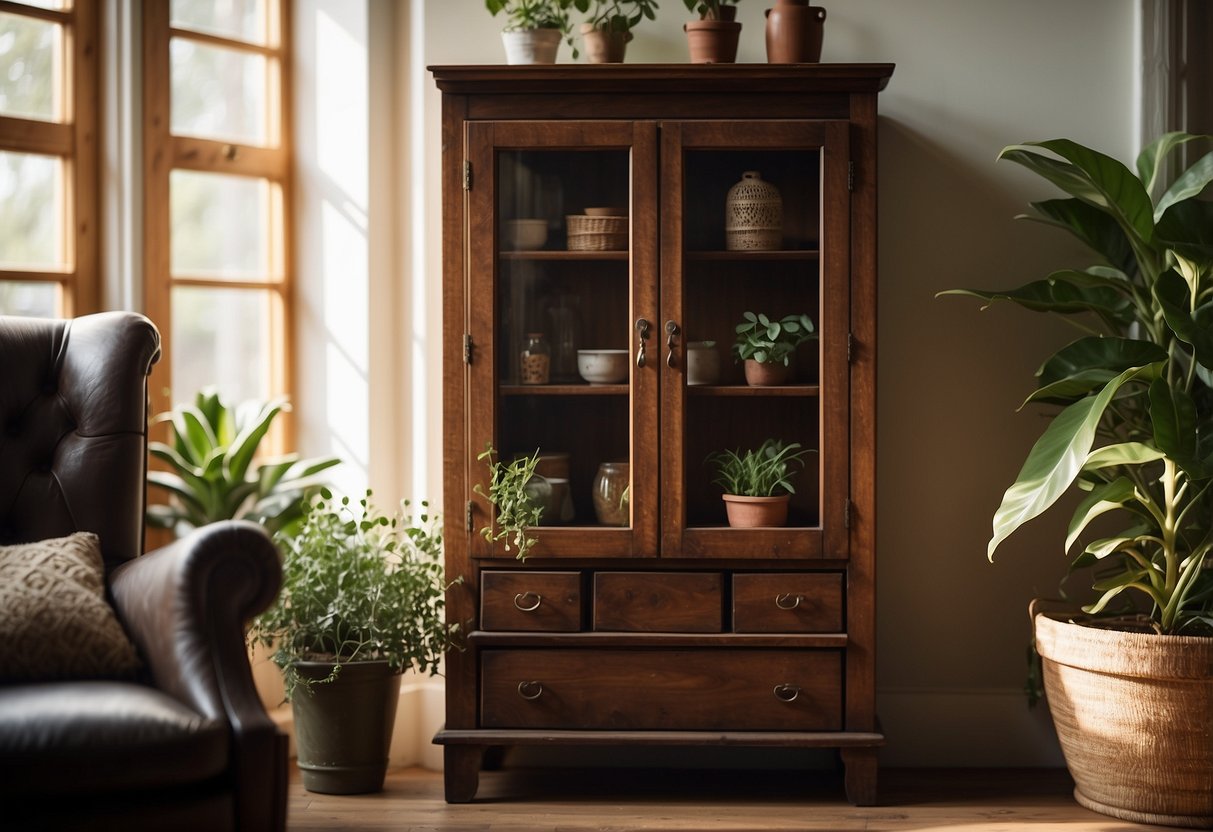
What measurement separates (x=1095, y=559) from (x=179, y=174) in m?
2.42

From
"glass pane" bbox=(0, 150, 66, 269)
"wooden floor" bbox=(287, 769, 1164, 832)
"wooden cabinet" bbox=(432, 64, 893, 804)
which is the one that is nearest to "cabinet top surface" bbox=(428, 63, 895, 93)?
"wooden cabinet" bbox=(432, 64, 893, 804)

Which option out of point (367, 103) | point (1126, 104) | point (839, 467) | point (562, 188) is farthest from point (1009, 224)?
point (367, 103)

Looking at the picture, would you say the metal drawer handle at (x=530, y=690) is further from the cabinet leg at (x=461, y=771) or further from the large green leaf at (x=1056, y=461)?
the large green leaf at (x=1056, y=461)

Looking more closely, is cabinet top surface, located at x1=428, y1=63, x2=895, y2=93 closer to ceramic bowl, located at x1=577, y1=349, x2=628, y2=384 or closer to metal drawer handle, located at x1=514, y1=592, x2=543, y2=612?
ceramic bowl, located at x1=577, y1=349, x2=628, y2=384

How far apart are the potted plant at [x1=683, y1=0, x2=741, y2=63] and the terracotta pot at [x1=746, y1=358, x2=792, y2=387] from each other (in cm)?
72

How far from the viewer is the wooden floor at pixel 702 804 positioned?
2521mm

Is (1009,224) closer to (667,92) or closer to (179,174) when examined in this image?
(667,92)

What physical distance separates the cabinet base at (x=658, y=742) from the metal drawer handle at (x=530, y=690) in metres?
0.08

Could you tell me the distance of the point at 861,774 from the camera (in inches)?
104

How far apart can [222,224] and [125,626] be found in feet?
4.63

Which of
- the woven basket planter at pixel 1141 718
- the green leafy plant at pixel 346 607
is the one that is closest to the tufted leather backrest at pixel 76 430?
the green leafy plant at pixel 346 607

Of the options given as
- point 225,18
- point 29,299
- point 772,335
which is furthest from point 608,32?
point 29,299

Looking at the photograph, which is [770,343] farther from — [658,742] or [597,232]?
[658,742]

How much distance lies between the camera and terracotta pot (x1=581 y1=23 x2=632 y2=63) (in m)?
2.75
